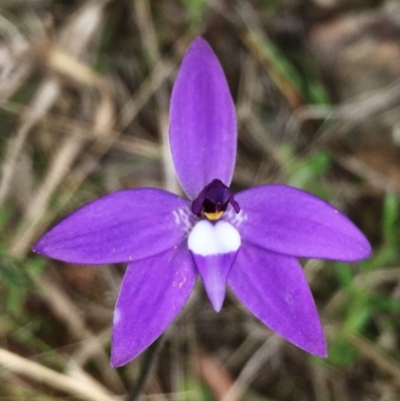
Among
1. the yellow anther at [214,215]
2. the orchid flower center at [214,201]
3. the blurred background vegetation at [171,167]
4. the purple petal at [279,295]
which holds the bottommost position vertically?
the blurred background vegetation at [171,167]

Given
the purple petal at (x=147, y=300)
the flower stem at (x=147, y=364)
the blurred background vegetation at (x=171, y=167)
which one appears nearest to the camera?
the purple petal at (x=147, y=300)

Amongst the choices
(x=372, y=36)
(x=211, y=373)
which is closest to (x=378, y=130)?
(x=372, y=36)

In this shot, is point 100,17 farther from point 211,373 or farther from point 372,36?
point 211,373

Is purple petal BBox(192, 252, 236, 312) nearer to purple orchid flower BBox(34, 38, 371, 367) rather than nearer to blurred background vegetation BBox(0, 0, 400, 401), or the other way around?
purple orchid flower BBox(34, 38, 371, 367)

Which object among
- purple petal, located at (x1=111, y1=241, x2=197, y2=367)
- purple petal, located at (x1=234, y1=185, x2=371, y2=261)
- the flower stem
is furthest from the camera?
the flower stem

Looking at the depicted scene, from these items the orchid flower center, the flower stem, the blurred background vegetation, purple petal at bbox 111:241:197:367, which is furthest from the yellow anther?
the blurred background vegetation

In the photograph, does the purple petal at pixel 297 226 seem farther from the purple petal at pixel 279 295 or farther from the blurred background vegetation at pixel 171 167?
the blurred background vegetation at pixel 171 167

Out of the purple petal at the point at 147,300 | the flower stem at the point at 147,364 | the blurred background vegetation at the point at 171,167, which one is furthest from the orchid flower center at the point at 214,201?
the blurred background vegetation at the point at 171,167
